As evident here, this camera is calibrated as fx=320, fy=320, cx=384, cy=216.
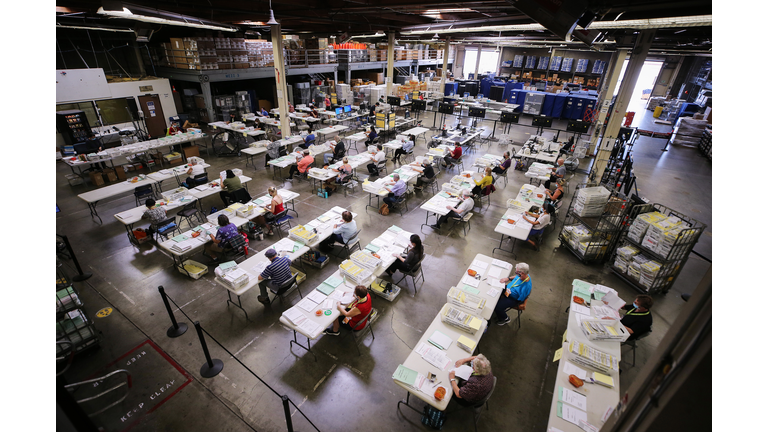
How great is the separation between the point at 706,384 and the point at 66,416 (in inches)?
120

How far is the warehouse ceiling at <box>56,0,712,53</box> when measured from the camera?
5.21m

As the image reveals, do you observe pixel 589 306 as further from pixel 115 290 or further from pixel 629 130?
pixel 629 130

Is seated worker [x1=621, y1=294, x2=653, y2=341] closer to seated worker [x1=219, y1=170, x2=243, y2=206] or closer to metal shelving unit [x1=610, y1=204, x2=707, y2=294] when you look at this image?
metal shelving unit [x1=610, y1=204, x2=707, y2=294]

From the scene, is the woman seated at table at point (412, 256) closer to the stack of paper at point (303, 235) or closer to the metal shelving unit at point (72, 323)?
the stack of paper at point (303, 235)

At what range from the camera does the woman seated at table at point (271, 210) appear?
8.53m

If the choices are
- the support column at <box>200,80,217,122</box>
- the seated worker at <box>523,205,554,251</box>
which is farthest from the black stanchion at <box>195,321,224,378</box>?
the support column at <box>200,80,217,122</box>

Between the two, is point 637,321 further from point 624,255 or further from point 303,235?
point 303,235

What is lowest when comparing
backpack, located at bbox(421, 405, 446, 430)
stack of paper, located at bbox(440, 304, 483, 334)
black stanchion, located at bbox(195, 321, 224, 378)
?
black stanchion, located at bbox(195, 321, 224, 378)

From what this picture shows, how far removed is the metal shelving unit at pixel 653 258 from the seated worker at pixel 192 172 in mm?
11934

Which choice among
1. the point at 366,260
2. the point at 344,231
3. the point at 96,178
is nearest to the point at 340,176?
the point at 344,231

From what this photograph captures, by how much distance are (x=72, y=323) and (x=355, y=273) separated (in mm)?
4818

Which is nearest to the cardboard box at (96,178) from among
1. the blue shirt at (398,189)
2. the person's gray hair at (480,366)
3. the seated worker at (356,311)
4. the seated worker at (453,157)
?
the blue shirt at (398,189)

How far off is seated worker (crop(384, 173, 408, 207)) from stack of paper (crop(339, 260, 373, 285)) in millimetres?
4103

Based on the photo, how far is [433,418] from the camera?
4.54 metres
